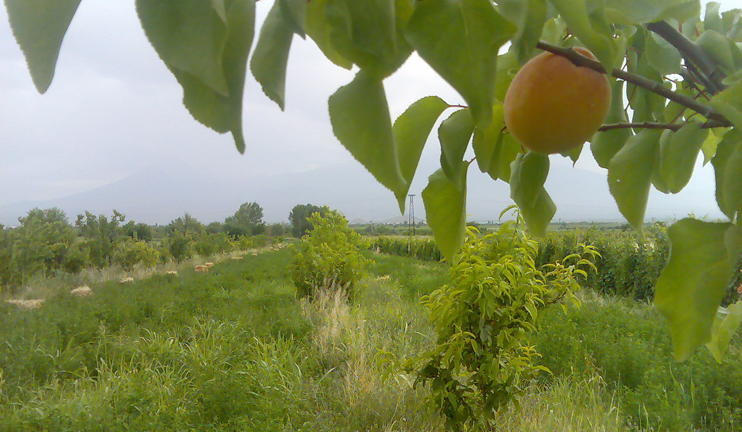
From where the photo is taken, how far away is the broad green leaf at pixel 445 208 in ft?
1.30

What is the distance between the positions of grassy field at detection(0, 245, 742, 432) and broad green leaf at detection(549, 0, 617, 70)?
1.89 meters

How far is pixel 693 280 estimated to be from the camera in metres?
0.39

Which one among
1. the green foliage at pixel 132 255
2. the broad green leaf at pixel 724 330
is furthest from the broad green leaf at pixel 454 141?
the green foliage at pixel 132 255

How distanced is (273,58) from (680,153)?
0.53 meters

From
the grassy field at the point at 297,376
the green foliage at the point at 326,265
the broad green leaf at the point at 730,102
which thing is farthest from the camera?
the green foliage at the point at 326,265

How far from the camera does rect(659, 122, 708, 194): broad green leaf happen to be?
488mm

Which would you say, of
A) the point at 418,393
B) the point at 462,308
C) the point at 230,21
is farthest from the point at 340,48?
the point at 418,393

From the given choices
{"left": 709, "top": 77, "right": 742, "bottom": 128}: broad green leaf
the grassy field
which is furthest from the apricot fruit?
the grassy field

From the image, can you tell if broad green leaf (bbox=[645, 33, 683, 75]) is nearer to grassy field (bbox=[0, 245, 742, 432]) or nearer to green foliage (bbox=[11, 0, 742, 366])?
green foliage (bbox=[11, 0, 742, 366])

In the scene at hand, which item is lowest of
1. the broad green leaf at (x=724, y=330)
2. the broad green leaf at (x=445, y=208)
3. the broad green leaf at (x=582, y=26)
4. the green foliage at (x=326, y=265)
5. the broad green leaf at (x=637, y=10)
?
the green foliage at (x=326, y=265)

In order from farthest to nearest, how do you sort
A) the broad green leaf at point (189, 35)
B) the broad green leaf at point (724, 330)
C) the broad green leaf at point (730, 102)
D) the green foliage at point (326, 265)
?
the green foliage at point (326, 265) < the broad green leaf at point (724, 330) < the broad green leaf at point (730, 102) < the broad green leaf at point (189, 35)

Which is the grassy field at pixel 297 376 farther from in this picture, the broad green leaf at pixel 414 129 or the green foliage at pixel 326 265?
the broad green leaf at pixel 414 129

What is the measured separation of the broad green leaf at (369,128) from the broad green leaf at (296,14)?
45 mm

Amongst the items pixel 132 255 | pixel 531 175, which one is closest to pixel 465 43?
pixel 531 175
